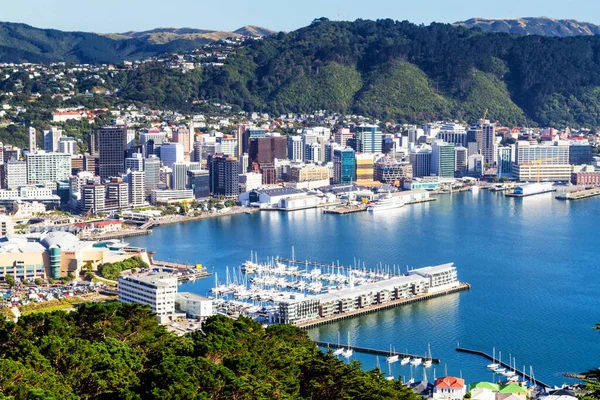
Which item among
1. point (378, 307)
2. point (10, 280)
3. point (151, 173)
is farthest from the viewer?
point (151, 173)

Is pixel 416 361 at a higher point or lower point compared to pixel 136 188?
lower

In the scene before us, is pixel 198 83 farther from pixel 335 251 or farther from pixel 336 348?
pixel 336 348

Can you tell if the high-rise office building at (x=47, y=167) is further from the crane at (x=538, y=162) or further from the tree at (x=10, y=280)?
the crane at (x=538, y=162)

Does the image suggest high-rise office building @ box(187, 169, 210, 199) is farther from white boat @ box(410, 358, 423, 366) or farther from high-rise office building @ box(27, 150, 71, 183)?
white boat @ box(410, 358, 423, 366)

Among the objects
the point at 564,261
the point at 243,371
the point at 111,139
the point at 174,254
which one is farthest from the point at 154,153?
the point at 243,371

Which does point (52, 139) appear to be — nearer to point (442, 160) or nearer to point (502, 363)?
point (442, 160)

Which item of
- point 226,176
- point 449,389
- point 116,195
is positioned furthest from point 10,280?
point 226,176
